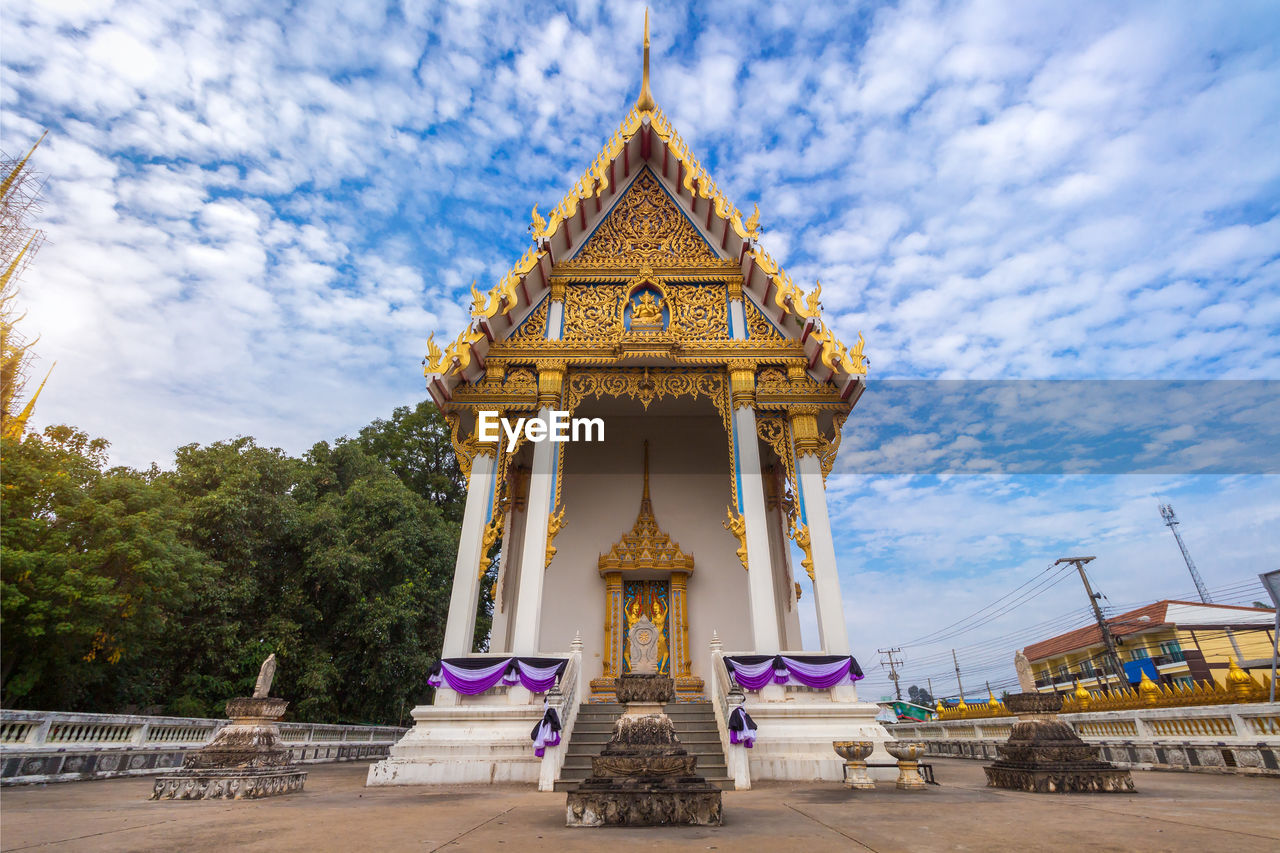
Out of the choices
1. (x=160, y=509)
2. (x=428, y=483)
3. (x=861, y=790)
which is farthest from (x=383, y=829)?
(x=428, y=483)

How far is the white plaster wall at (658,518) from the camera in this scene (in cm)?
1098

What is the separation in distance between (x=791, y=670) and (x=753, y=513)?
222cm

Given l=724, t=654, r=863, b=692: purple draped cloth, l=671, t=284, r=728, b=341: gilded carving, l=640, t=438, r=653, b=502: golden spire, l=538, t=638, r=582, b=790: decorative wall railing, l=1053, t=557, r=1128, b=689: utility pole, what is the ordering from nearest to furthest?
l=538, t=638, r=582, b=790: decorative wall railing → l=724, t=654, r=863, b=692: purple draped cloth → l=671, t=284, r=728, b=341: gilded carving → l=640, t=438, r=653, b=502: golden spire → l=1053, t=557, r=1128, b=689: utility pole

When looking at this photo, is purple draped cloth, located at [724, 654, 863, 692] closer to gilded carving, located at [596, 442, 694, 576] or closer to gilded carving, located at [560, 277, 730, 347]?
gilded carving, located at [596, 442, 694, 576]

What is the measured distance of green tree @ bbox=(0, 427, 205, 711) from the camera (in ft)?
29.0

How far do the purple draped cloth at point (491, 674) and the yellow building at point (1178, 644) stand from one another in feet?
71.8

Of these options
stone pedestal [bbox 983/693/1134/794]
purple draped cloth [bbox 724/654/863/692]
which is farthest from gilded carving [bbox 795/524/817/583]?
stone pedestal [bbox 983/693/1134/794]

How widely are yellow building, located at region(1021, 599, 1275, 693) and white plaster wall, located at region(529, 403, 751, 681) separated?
17580 millimetres

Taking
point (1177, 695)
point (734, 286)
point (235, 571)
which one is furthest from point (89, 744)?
point (1177, 695)

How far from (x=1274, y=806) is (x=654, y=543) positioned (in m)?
8.44

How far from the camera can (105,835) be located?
3199 mm

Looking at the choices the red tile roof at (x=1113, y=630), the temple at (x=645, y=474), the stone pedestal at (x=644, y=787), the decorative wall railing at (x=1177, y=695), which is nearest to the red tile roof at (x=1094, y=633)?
the red tile roof at (x=1113, y=630)

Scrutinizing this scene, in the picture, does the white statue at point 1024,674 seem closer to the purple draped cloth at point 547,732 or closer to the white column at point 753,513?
the white column at point 753,513

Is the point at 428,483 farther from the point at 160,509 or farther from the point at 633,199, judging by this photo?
the point at 633,199
